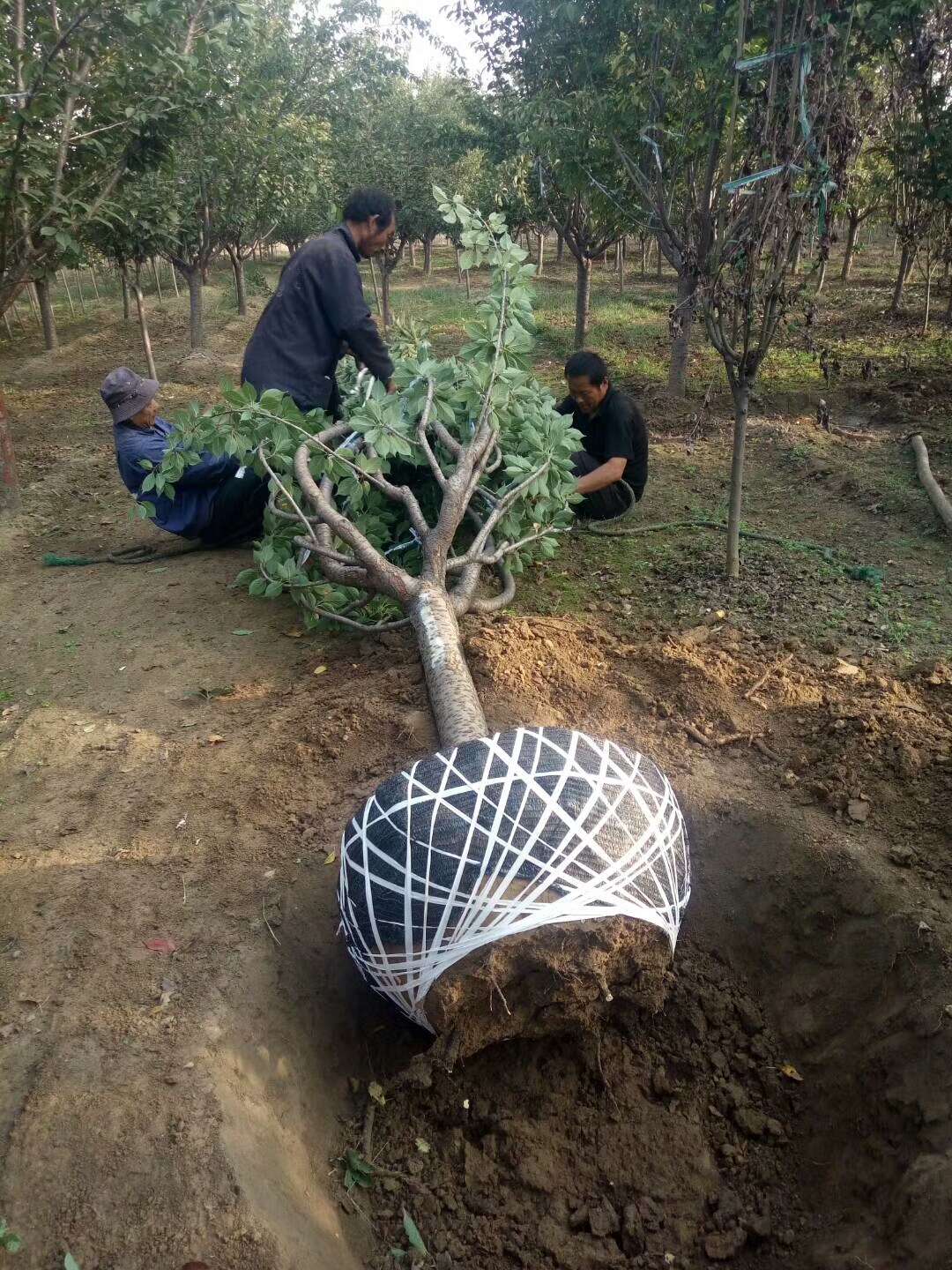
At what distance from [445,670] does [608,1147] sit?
5.34 ft

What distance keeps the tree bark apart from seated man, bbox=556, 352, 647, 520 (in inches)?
78.0

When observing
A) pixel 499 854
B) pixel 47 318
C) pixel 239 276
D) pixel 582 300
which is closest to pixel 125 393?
pixel 499 854

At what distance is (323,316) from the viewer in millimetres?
5090

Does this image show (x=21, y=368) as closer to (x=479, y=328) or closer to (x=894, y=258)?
(x=479, y=328)

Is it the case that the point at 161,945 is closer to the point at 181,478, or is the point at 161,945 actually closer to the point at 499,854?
the point at 499,854

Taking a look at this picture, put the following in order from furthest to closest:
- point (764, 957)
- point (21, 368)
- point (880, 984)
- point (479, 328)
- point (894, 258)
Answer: point (894, 258)
point (21, 368)
point (479, 328)
point (764, 957)
point (880, 984)

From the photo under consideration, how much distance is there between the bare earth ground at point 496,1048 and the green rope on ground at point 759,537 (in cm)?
61

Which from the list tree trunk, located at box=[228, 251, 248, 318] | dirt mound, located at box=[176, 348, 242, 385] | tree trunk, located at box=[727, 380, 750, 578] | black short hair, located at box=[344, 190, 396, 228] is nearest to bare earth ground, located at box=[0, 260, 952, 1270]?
tree trunk, located at box=[727, 380, 750, 578]

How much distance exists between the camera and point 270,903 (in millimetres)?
2588

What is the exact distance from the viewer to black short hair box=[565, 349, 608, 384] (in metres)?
5.19

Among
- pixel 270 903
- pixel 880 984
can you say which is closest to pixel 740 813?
pixel 880 984

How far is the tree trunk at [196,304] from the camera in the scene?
14.6 meters

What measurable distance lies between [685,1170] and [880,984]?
713mm

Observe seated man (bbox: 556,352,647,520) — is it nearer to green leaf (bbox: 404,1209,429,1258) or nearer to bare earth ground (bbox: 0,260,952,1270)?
bare earth ground (bbox: 0,260,952,1270)
